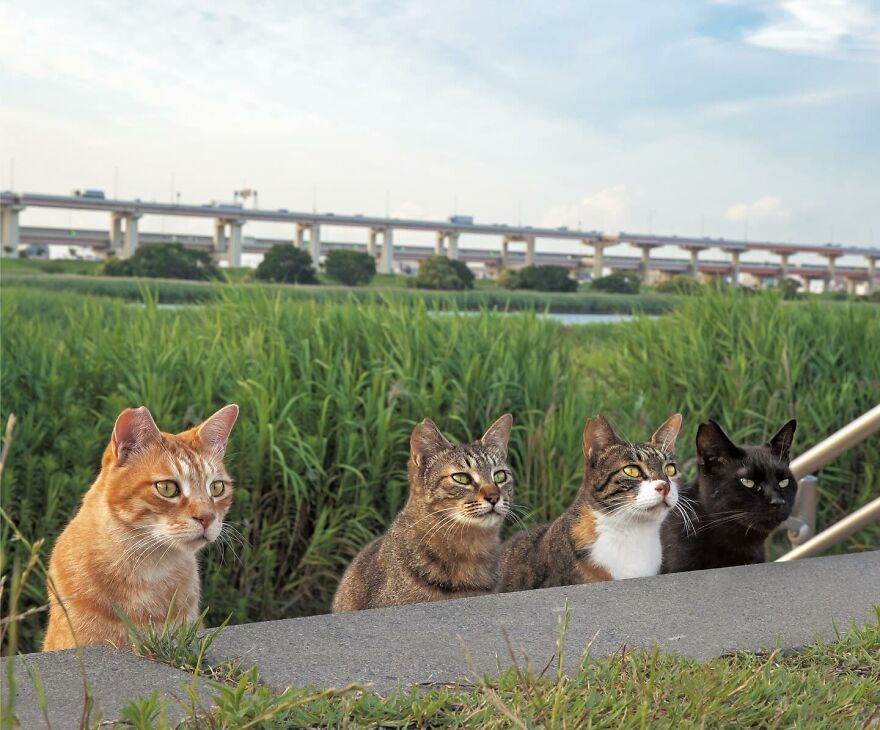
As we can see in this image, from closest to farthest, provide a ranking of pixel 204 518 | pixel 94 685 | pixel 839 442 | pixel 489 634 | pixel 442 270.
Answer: pixel 94 685
pixel 204 518
pixel 489 634
pixel 839 442
pixel 442 270

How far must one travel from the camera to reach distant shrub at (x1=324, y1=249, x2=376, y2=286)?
21.9 meters

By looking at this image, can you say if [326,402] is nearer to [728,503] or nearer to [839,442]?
[728,503]

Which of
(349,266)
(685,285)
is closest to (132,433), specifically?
(685,285)

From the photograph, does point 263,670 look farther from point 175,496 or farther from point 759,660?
point 759,660

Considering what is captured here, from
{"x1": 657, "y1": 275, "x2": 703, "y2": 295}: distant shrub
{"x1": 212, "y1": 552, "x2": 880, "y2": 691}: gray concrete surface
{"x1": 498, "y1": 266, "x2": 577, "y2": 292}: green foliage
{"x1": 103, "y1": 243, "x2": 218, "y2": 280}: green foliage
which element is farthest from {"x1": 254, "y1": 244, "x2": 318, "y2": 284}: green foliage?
{"x1": 212, "y1": 552, "x2": 880, "y2": 691}: gray concrete surface

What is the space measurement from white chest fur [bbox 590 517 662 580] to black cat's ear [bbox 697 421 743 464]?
468mm

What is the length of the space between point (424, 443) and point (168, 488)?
1066 mm

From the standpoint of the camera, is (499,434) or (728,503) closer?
(499,434)

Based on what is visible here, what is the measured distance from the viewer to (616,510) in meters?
3.71

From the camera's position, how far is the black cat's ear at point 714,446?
13.3 feet

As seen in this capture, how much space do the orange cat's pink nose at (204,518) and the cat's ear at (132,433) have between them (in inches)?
10.8

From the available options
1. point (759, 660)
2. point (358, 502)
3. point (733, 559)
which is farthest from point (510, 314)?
point (759, 660)

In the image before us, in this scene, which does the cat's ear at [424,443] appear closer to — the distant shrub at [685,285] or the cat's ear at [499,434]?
the cat's ear at [499,434]

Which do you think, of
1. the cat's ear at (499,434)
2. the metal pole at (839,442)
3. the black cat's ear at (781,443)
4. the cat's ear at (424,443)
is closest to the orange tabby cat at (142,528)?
the cat's ear at (424,443)
